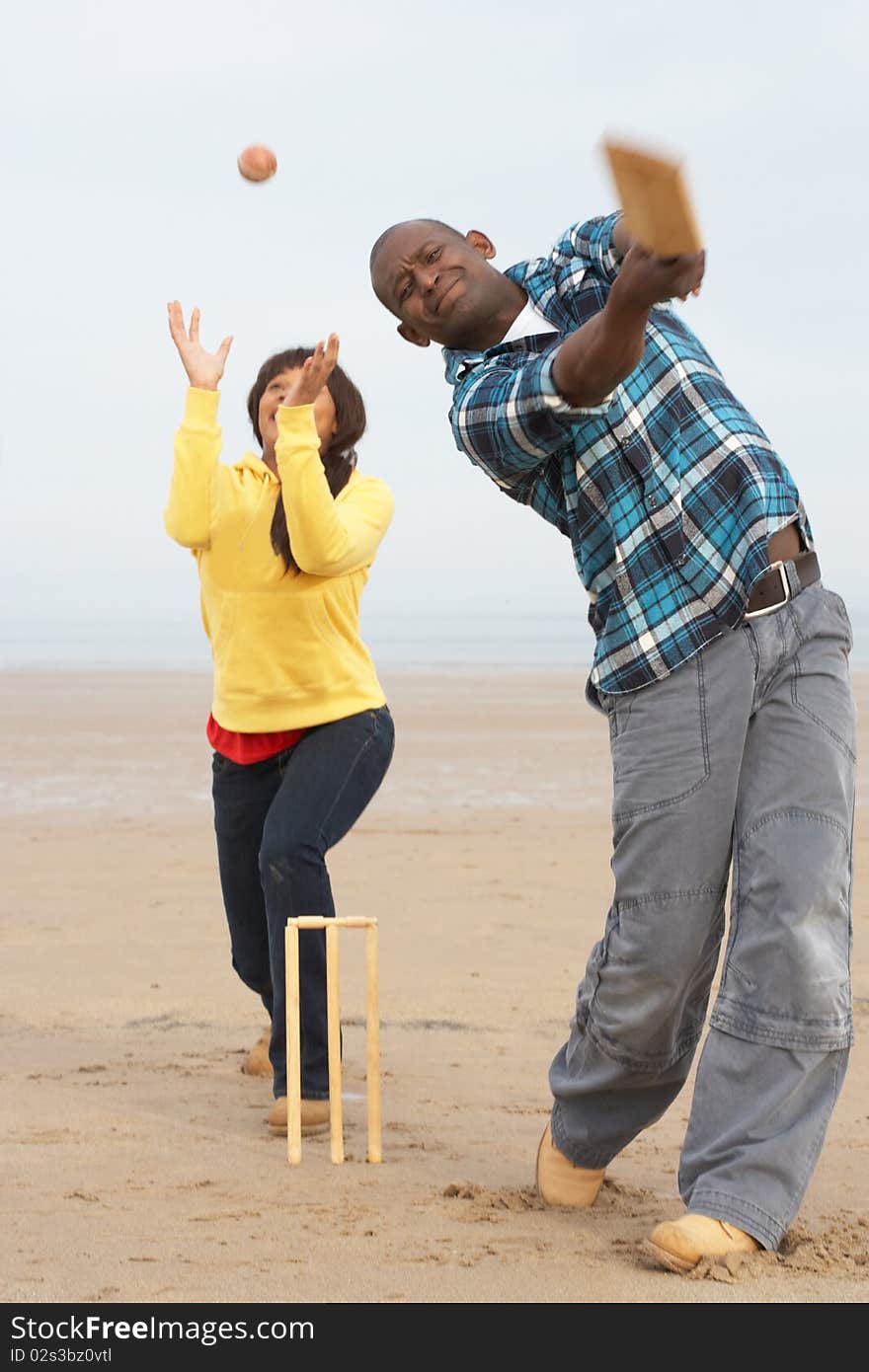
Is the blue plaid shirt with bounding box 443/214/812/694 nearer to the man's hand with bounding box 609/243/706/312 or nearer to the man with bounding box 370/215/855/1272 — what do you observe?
the man with bounding box 370/215/855/1272

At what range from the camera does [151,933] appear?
7.39 meters

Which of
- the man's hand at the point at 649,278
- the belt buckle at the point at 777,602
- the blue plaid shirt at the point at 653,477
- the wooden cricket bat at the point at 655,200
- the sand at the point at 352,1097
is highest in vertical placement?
the wooden cricket bat at the point at 655,200

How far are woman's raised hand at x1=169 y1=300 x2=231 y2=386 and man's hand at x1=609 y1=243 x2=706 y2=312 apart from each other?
77.2 inches

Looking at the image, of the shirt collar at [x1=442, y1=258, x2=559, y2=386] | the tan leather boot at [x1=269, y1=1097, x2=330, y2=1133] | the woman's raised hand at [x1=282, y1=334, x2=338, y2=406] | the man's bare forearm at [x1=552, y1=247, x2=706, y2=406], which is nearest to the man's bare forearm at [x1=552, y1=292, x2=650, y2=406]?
the man's bare forearm at [x1=552, y1=247, x2=706, y2=406]

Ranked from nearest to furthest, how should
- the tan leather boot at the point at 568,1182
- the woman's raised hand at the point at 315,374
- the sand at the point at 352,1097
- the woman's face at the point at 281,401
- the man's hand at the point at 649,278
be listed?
the man's hand at the point at 649,278, the sand at the point at 352,1097, the tan leather boot at the point at 568,1182, the woman's raised hand at the point at 315,374, the woman's face at the point at 281,401

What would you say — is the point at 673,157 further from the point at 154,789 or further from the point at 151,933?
the point at 154,789

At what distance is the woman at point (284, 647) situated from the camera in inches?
175

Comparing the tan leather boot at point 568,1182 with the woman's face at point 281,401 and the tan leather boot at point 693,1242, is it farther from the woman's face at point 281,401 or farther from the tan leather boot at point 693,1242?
the woman's face at point 281,401

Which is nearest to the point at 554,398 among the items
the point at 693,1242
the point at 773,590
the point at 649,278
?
the point at 649,278

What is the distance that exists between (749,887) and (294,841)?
152 cm

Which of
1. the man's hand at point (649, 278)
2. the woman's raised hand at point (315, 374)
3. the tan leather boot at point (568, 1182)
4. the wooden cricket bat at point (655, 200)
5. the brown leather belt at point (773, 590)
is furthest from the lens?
the woman's raised hand at point (315, 374)

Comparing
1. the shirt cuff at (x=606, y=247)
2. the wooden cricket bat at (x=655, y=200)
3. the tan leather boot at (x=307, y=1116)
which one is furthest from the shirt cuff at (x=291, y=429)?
the tan leather boot at (x=307, y=1116)

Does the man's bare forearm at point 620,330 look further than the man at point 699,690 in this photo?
No
